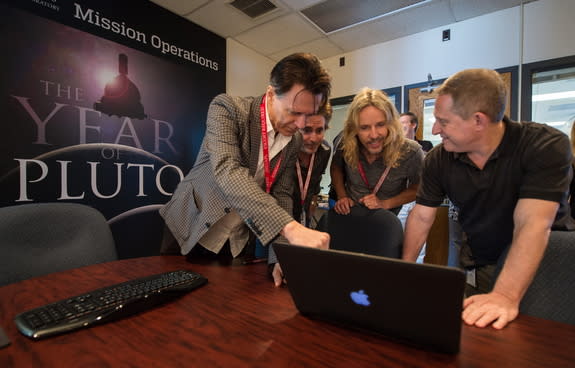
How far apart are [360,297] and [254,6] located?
12.0ft

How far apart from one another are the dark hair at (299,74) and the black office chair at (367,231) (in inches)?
25.0

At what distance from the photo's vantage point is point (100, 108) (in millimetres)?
2936

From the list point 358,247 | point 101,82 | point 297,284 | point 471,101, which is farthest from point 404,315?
point 101,82

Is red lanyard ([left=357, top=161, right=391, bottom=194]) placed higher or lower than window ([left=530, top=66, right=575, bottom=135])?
lower

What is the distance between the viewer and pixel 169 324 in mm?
706

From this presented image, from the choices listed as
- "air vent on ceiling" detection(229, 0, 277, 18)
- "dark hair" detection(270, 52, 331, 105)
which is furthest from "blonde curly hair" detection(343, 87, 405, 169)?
"air vent on ceiling" detection(229, 0, 277, 18)

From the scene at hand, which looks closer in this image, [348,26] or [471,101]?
[471,101]

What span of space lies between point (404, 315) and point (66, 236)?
4.44ft

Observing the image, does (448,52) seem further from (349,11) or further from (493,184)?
(493,184)

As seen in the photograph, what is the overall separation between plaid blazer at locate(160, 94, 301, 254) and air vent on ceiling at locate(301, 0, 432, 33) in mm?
2665

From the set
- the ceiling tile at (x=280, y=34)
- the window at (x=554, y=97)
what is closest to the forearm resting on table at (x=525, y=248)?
the window at (x=554, y=97)

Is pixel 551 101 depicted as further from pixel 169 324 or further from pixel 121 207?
pixel 121 207

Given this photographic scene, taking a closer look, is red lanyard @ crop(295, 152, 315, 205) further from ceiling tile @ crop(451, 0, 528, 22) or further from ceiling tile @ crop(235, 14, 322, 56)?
ceiling tile @ crop(451, 0, 528, 22)

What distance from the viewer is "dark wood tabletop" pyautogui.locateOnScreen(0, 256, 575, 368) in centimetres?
56
